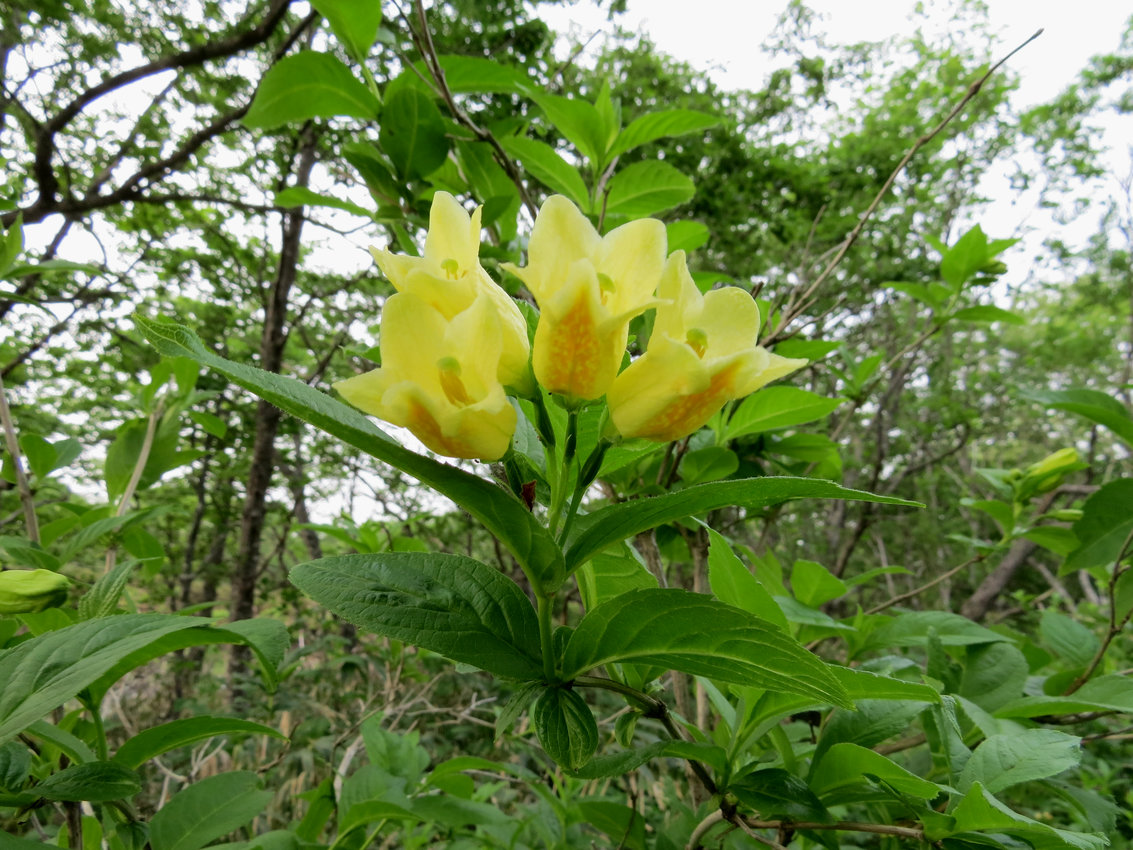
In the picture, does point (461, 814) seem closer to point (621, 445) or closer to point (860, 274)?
point (621, 445)

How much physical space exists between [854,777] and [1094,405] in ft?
2.87

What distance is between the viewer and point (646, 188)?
113cm

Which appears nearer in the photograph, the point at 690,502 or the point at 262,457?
the point at 690,502

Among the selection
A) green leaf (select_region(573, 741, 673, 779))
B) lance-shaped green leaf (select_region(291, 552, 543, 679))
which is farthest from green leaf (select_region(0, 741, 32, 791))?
green leaf (select_region(573, 741, 673, 779))

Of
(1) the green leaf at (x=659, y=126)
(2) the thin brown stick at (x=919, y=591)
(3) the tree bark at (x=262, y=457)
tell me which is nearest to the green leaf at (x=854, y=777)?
(2) the thin brown stick at (x=919, y=591)

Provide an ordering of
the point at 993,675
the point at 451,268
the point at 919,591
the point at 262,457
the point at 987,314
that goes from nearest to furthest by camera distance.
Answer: the point at 451,268
the point at 993,675
the point at 919,591
the point at 987,314
the point at 262,457

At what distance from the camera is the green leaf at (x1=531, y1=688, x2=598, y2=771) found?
1.41 feet

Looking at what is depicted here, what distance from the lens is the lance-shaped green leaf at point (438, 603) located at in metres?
0.42

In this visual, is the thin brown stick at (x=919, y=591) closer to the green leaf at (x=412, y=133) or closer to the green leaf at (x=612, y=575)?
the green leaf at (x=612, y=575)

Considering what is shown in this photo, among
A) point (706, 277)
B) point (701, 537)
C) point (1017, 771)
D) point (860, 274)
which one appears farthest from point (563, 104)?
point (860, 274)

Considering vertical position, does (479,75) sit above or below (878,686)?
above

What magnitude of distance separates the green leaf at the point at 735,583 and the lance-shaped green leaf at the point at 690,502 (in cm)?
23

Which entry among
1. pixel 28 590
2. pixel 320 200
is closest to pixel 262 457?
pixel 320 200

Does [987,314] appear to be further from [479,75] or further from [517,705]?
[517,705]
